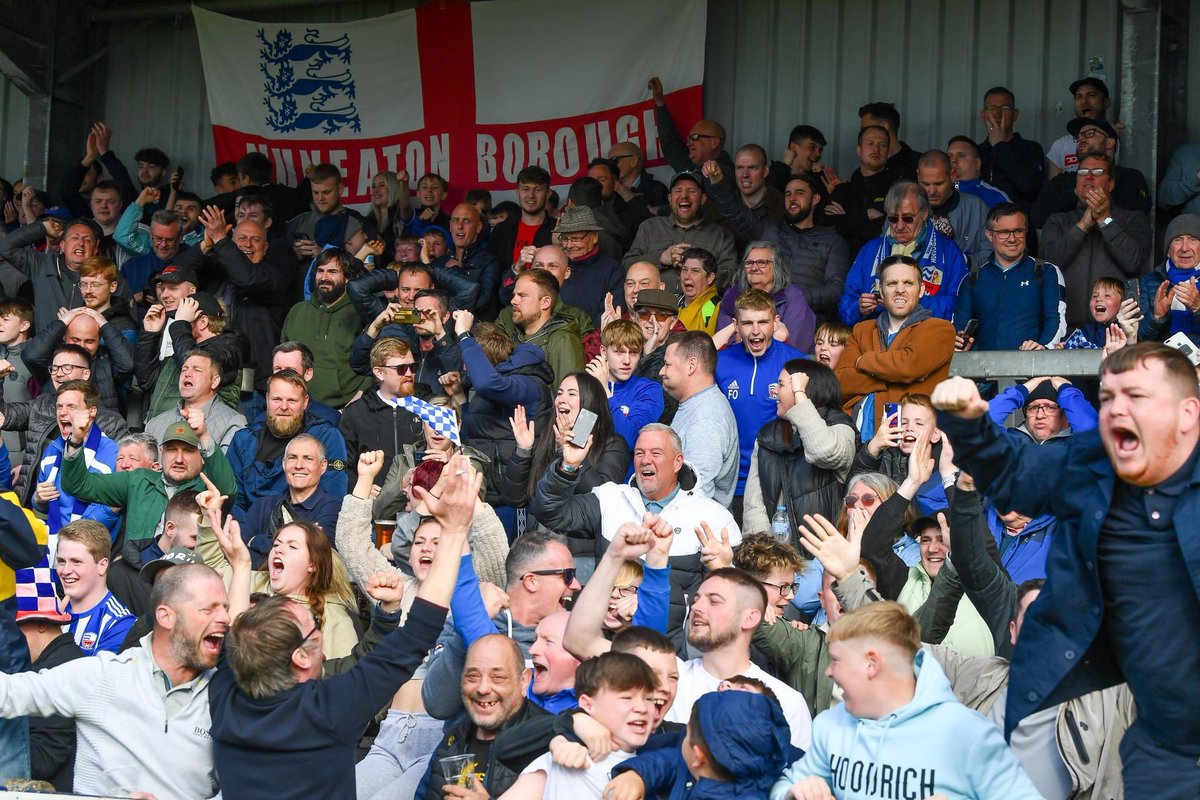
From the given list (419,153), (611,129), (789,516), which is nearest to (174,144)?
(419,153)

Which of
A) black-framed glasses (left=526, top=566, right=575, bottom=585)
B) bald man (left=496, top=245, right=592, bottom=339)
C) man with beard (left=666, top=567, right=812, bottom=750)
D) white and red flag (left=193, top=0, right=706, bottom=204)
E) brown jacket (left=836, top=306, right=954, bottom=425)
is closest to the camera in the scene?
man with beard (left=666, top=567, right=812, bottom=750)

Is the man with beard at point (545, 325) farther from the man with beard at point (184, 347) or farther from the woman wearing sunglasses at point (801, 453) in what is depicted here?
the man with beard at point (184, 347)

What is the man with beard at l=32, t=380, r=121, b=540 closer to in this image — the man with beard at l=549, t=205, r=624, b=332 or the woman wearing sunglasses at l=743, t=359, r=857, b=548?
the man with beard at l=549, t=205, r=624, b=332

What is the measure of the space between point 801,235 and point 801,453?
257 cm

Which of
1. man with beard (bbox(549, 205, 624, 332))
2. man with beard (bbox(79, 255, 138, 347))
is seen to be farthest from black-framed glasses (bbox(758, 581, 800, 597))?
man with beard (bbox(79, 255, 138, 347))

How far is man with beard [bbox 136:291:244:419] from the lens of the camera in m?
9.19

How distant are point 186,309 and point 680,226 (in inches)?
123

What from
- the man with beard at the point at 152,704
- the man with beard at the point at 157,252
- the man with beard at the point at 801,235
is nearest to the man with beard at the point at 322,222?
the man with beard at the point at 157,252

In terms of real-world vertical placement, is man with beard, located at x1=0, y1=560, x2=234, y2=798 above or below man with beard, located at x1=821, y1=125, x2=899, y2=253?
below

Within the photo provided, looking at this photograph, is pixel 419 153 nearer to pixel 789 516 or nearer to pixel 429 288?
pixel 429 288

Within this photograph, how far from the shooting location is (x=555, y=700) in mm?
5289

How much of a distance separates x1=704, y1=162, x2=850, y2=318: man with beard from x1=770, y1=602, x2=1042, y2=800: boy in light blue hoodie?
521 centimetres

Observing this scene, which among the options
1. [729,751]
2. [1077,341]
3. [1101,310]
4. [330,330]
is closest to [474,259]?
[330,330]

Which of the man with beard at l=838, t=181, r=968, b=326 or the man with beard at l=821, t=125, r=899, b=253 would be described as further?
the man with beard at l=821, t=125, r=899, b=253
